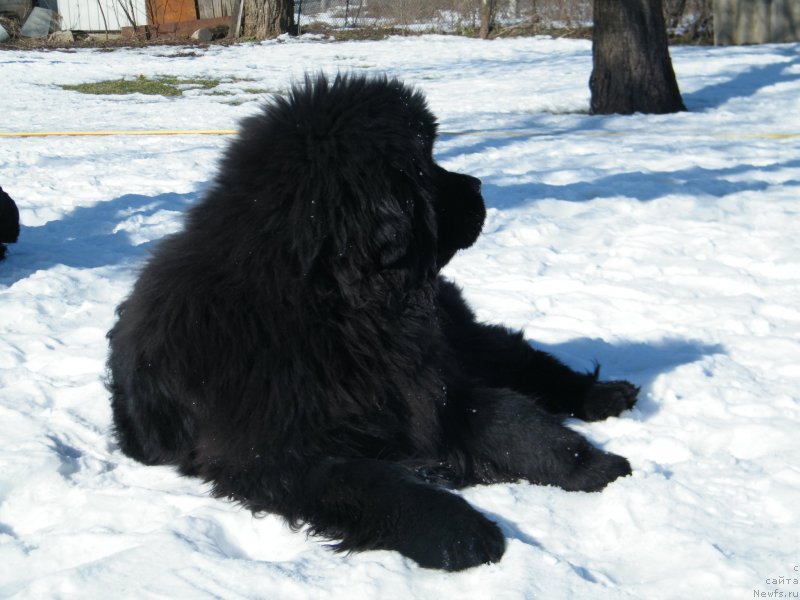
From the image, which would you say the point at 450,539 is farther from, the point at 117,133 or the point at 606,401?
the point at 117,133

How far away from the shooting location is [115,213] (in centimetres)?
611

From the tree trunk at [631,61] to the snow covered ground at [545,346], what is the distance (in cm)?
32

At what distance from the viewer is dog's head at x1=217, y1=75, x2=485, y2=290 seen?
2.43m

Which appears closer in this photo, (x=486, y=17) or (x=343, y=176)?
(x=343, y=176)

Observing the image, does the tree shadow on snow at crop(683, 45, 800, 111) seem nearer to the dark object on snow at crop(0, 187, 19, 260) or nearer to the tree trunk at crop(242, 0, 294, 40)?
the dark object on snow at crop(0, 187, 19, 260)

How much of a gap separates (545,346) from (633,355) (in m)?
0.39

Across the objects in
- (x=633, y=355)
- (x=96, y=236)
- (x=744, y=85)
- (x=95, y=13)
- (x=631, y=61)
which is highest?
(x=95, y=13)

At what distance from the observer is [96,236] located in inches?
222

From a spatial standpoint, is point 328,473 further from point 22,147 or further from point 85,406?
point 22,147

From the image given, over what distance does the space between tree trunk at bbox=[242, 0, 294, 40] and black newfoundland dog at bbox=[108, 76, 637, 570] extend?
1768 centimetres

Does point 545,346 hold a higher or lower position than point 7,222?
lower

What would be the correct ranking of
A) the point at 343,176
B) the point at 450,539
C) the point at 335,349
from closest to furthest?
the point at 450,539
the point at 343,176
the point at 335,349

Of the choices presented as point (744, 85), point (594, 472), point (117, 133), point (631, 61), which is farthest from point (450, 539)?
point (744, 85)

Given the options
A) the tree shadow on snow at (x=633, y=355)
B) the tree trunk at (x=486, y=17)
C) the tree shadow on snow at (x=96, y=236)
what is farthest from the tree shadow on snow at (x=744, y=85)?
the tree trunk at (x=486, y=17)
